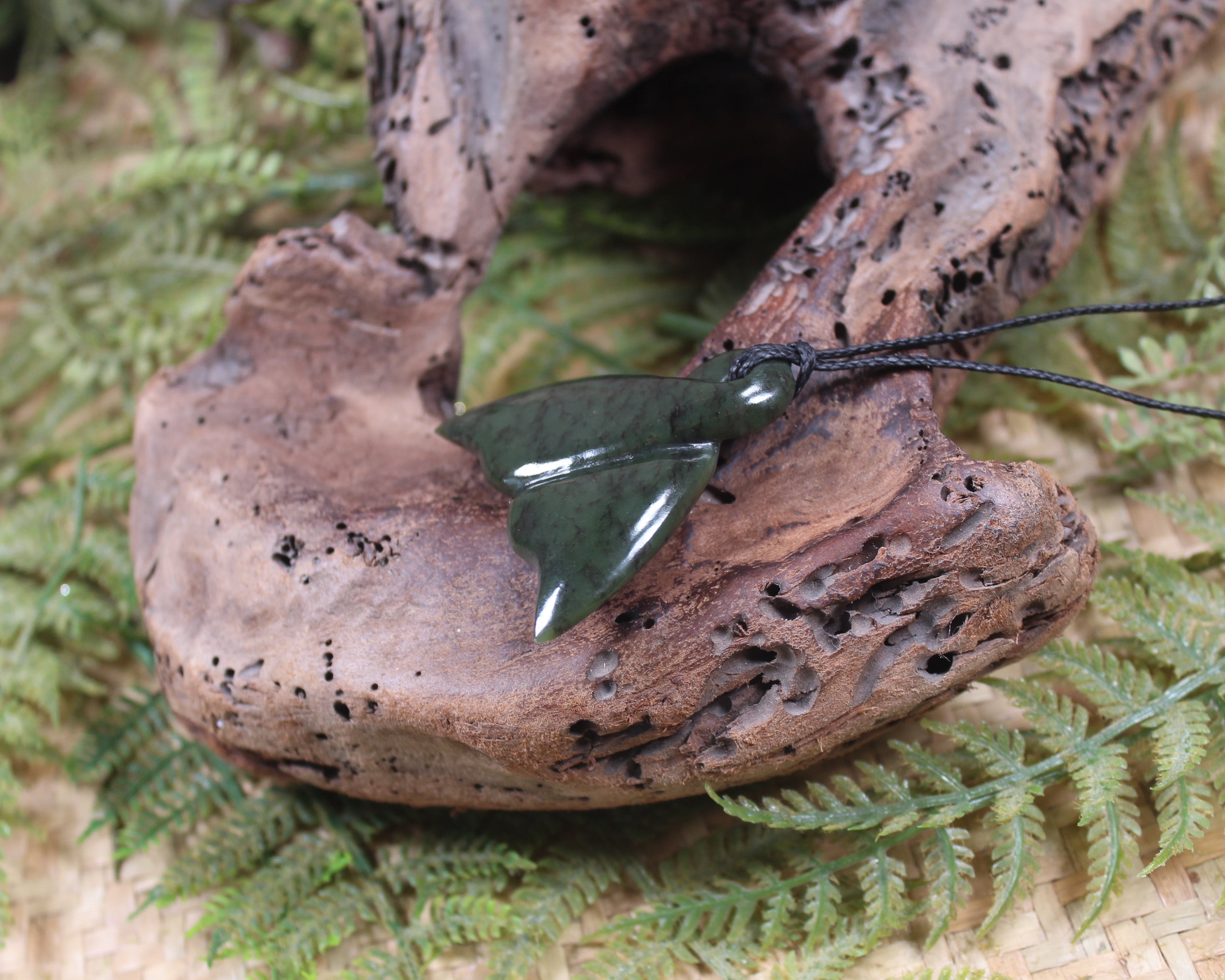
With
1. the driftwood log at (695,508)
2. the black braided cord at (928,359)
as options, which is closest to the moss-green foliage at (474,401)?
the driftwood log at (695,508)

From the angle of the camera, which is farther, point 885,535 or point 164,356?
point 164,356

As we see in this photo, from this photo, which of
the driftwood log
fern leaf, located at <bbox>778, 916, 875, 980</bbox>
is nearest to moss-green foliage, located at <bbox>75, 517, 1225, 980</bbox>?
fern leaf, located at <bbox>778, 916, 875, 980</bbox>

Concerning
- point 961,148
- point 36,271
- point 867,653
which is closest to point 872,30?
point 961,148

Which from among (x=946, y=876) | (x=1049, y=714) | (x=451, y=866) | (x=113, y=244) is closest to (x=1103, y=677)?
(x=1049, y=714)

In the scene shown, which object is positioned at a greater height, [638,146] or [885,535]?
[638,146]

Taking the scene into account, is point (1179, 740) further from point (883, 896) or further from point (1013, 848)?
point (883, 896)

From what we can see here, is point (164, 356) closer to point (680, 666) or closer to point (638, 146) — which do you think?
point (638, 146)

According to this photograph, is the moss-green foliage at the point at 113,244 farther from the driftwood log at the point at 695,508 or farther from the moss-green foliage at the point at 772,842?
the driftwood log at the point at 695,508

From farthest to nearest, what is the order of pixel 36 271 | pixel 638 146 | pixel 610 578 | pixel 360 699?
pixel 36 271 → pixel 638 146 → pixel 360 699 → pixel 610 578
